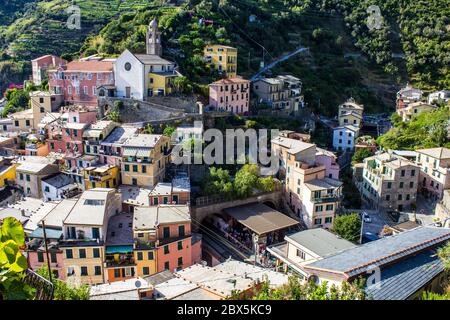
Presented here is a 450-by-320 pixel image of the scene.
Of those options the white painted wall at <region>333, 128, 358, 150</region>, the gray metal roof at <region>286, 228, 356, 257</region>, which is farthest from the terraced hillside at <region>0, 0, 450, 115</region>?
the gray metal roof at <region>286, 228, 356, 257</region>

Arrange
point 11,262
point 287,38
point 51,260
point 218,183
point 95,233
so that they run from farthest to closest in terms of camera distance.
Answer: point 287,38
point 218,183
point 95,233
point 51,260
point 11,262

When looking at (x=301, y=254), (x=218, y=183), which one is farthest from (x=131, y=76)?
(x=301, y=254)

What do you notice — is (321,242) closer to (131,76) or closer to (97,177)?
(97,177)

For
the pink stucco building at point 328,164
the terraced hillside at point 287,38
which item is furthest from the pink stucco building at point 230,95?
the pink stucco building at point 328,164

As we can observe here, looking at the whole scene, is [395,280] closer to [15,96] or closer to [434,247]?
[434,247]

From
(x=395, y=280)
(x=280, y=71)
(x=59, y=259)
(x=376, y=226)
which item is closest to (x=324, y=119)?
(x=280, y=71)
